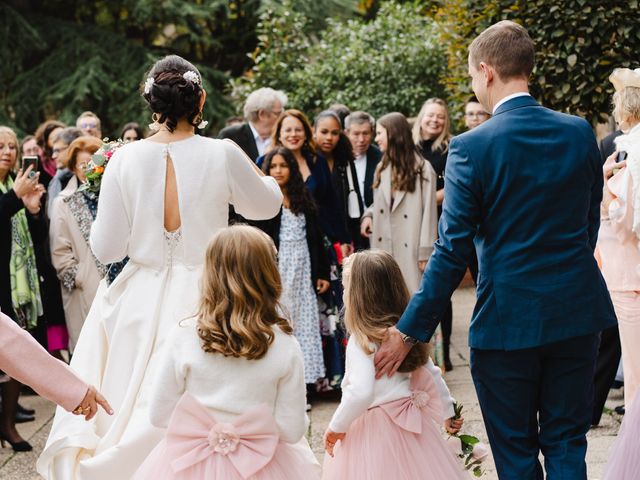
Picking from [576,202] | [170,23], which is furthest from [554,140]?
[170,23]

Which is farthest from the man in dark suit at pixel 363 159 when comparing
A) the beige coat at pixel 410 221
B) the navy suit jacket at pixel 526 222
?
the navy suit jacket at pixel 526 222

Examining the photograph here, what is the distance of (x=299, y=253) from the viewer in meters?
7.01

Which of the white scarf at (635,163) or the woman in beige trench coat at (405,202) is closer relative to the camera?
the white scarf at (635,163)

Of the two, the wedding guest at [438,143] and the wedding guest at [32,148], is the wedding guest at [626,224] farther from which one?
the wedding guest at [32,148]

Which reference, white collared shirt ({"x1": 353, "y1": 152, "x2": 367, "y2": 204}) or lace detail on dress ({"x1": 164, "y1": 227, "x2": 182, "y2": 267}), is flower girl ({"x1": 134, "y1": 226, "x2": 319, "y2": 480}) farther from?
white collared shirt ({"x1": 353, "y1": 152, "x2": 367, "y2": 204})

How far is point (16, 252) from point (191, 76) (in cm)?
292

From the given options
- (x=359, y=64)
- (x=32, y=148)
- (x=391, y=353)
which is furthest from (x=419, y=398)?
(x=359, y=64)

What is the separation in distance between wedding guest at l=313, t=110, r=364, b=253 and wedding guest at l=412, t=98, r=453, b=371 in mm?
615

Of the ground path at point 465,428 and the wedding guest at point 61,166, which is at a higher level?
the wedding guest at point 61,166

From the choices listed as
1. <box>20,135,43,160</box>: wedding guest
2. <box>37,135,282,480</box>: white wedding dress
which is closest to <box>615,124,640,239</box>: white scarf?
<box>37,135,282,480</box>: white wedding dress

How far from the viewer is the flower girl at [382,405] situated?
379 cm

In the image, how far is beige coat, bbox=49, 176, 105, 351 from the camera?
7.09 m

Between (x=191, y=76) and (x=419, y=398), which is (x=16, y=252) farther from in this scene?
(x=419, y=398)

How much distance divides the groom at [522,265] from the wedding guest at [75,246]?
396 centimetres
